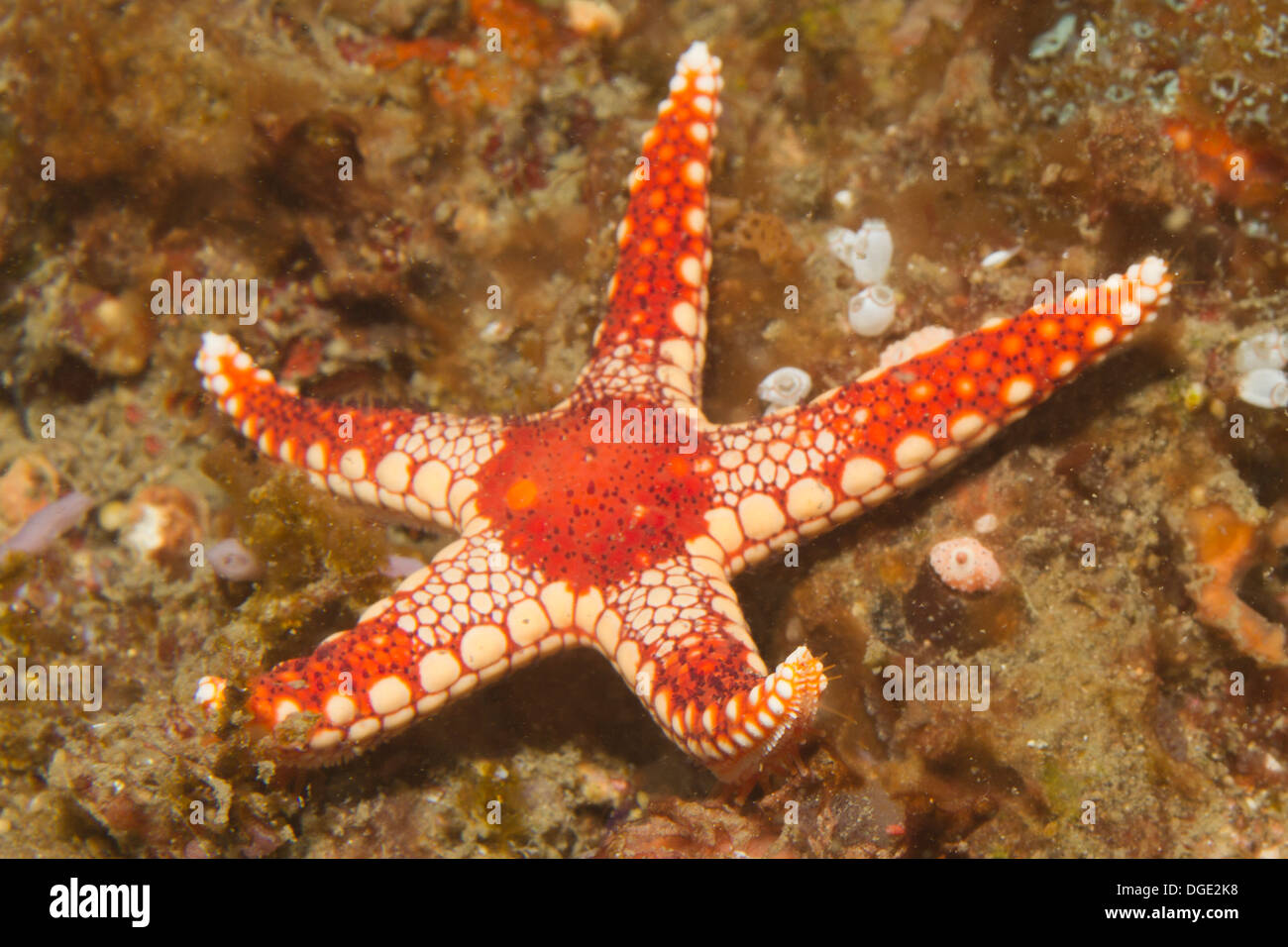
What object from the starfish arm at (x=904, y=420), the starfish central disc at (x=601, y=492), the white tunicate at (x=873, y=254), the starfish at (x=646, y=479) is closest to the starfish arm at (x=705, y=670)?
the starfish at (x=646, y=479)

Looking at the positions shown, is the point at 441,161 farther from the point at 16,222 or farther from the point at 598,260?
the point at 16,222

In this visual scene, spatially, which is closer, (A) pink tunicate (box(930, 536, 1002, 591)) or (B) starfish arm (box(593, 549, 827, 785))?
(B) starfish arm (box(593, 549, 827, 785))

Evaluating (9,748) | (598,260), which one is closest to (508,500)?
(598,260)

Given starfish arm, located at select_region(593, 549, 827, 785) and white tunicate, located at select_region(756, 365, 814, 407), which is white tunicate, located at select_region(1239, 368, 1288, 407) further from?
starfish arm, located at select_region(593, 549, 827, 785)

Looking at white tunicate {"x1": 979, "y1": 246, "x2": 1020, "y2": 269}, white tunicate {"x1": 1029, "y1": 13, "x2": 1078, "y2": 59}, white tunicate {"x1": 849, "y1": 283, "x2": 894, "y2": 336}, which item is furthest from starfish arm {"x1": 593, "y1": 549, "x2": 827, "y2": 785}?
white tunicate {"x1": 1029, "y1": 13, "x2": 1078, "y2": 59}

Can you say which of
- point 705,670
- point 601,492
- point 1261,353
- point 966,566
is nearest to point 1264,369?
point 1261,353
